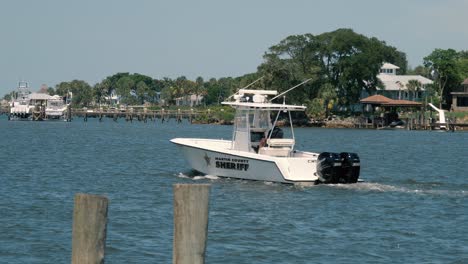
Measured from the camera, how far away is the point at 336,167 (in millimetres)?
36125

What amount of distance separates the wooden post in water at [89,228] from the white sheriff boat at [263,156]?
22.7 m

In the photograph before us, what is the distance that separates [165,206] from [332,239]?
8.09 metres

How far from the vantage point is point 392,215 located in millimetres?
31203

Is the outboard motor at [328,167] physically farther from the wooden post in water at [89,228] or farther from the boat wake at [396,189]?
the wooden post in water at [89,228]

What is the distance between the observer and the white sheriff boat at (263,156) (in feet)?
119

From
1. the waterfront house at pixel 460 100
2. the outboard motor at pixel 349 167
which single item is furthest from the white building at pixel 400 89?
the outboard motor at pixel 349 167

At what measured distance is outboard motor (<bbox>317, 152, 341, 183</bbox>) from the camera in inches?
1407

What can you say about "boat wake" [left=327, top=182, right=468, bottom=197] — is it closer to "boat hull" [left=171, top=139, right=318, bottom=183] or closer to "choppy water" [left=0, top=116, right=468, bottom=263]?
"choppy water" [left=0, top=116, right=468, bottom=263]

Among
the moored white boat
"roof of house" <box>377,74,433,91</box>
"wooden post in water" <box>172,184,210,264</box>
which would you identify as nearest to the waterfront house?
"roof of house" <box>377,74,433,91</box>

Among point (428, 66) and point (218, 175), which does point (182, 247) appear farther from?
point (428, 66)

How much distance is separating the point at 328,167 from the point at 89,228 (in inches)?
915

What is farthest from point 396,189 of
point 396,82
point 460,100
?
point 396,82

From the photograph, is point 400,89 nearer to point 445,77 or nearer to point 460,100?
point 445,77

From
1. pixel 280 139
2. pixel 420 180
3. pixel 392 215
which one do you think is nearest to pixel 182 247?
pixel 392 215
